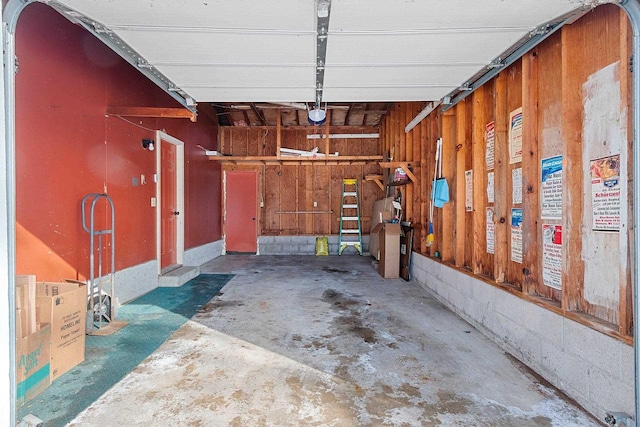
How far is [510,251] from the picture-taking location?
297 cm

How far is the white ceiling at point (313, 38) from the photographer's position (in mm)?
1836

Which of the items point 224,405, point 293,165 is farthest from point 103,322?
point 293,165

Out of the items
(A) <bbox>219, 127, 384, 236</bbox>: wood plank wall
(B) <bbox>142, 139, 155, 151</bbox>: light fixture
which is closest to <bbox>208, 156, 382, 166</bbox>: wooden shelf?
(A) <bbox>219, 127, 384, 236</bbox>: wood plank wall

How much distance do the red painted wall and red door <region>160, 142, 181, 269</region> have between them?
447mm

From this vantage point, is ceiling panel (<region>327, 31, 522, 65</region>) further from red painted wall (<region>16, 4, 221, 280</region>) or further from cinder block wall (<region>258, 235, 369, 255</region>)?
cinder block wall (<region>258, 235, 369, 255</region>)

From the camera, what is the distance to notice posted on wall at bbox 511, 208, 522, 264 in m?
2.82

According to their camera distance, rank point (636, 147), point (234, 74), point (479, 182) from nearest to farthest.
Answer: point (636, 147)
point (234, 74)
point (479, 182)

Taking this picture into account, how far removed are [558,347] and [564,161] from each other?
125 cm

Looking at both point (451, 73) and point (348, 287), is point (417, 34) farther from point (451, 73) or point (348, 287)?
point (348, 287)

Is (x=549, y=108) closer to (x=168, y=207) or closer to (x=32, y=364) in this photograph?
(x=32, y=364)

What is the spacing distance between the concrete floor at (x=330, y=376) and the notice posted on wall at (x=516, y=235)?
820 millimetres

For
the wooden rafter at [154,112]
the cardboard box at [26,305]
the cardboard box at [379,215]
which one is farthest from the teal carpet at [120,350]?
the cardboard box at [379,215]

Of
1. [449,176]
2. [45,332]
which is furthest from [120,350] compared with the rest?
[449,176]

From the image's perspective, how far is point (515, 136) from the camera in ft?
9.41
